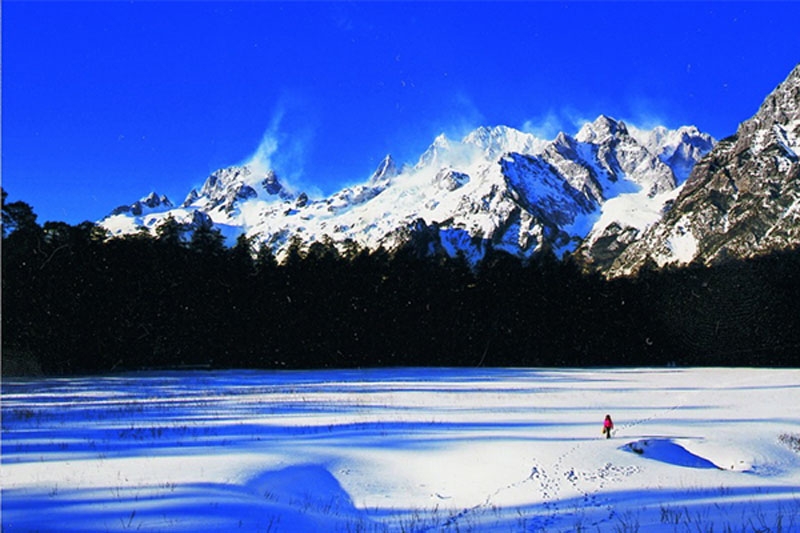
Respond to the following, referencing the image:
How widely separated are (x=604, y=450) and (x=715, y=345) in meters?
64.7

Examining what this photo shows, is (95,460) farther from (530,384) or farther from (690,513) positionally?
(530,384)

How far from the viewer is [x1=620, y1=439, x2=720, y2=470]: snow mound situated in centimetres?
1361

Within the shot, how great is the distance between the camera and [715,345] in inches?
2753

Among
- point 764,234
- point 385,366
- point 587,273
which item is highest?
point 764,234

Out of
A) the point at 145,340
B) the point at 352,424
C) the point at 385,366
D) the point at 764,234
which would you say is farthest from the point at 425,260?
the point at 764,234

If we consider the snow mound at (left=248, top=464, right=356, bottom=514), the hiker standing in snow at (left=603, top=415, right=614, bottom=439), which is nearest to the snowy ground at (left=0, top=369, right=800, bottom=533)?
the snow mound at (left=248, top=464, right=356, bottom=514)

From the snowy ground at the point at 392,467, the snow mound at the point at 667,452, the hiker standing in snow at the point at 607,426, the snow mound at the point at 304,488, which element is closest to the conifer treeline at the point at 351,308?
the snowy ground at the point at 392,467

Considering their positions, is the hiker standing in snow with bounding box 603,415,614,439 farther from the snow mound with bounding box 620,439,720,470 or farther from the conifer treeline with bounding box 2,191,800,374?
the conifer treeline with bounding box 2,191,800,374

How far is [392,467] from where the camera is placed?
12.7 meters

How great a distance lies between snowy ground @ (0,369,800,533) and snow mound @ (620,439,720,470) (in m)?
0.06

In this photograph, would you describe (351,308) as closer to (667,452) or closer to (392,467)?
(667,452)

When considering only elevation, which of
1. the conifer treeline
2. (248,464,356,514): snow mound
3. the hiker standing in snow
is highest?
the conifer treeline

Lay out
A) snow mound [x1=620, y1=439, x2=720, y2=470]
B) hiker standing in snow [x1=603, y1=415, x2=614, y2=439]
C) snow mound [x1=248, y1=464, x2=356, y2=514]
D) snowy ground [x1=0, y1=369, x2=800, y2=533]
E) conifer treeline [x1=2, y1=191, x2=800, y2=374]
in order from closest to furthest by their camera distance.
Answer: snowy ground [x1=0, y1=369, x2=800, y2=533], snow mound [x1=248, y1=464, x2=356, y2=514], snow mound [x1=620, y1=439, x2=720, y2=470], hiker standing in snow [x1=603, y1=415, x2=614, y2=439], conifer treeline [x1=2, y1=191, x2=800, y2=374]

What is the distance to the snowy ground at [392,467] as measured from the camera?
8.64 meters
